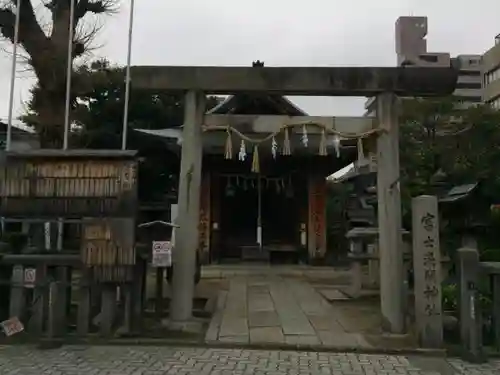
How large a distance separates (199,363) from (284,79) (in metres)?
4.44

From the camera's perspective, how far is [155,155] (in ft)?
69.1

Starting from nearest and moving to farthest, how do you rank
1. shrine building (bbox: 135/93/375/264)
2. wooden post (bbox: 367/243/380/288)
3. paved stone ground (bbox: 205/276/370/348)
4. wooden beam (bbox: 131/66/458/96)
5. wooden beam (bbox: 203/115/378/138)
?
paved stone ground (bbox: 205/276/370/348) → wooden beam (bbox: 131/66/458/96) → wooden beam (bbox: 203/115/378/138) → wooden post (bbox: 367/243/380/288) → shrine building (bbox: 135/93/375/264)

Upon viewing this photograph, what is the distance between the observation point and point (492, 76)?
147 ft

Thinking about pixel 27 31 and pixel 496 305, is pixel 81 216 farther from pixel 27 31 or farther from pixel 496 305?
pixel 27 31

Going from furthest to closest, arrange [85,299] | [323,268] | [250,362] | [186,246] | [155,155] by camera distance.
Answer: [155,155] < [323,268] < [186,246] < [85,299] < [250,362]

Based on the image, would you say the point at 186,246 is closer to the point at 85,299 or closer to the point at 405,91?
the point at 85,299

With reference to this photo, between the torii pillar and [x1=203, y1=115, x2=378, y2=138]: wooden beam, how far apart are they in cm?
29

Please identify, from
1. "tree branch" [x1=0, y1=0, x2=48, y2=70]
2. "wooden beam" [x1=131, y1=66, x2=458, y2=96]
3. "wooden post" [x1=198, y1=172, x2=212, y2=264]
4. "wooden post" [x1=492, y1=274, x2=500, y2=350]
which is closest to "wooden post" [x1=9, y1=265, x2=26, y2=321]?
"wooden beam" [x1=131, y1=66, x2=458, y2=96]

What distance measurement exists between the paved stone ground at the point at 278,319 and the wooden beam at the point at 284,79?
3.71m

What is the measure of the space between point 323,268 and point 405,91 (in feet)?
36.6

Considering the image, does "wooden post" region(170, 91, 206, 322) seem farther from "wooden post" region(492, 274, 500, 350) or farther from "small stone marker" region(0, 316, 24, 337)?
"wooden post" region(492, 274, 500, 350)

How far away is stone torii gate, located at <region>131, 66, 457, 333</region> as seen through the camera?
803 centimetres

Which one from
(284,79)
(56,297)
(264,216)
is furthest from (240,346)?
(264,216)

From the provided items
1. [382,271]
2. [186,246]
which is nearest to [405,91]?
[382,271]
